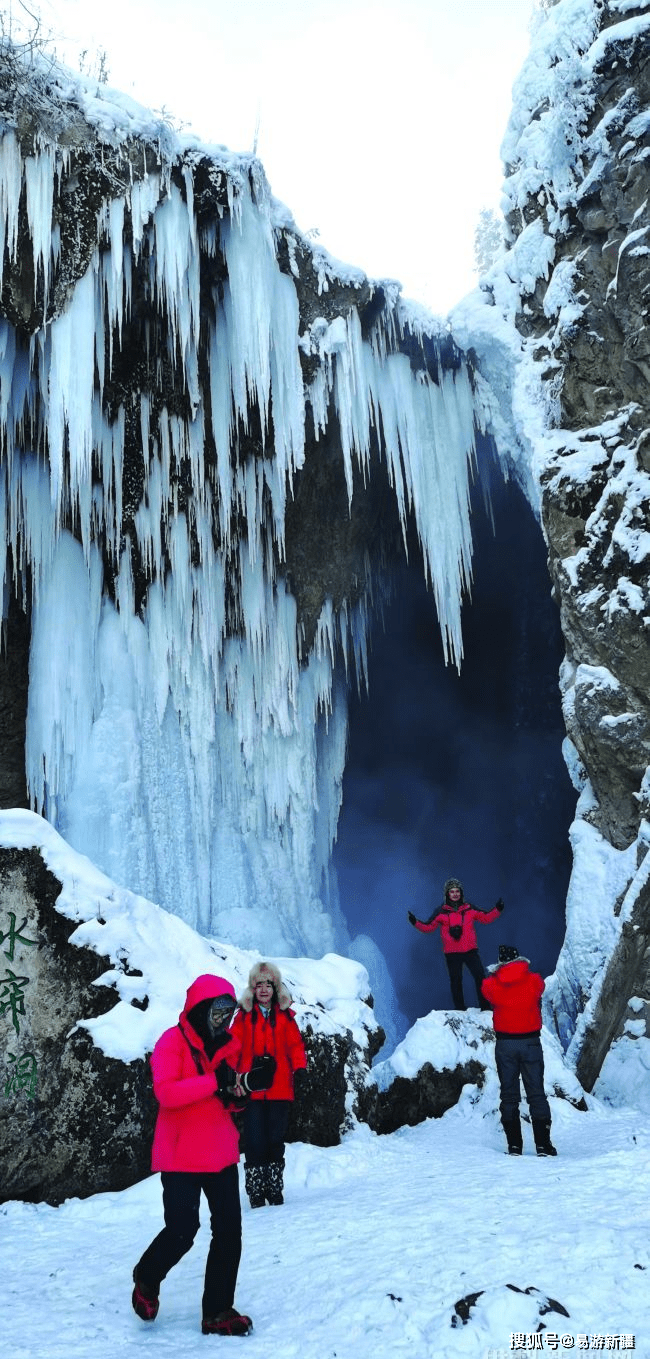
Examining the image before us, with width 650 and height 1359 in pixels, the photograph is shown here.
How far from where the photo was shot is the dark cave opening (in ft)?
47.5

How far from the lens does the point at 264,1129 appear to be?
439 centimetres

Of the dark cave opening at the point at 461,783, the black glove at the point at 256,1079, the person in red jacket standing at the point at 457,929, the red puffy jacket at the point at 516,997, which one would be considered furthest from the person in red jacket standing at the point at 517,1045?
the dark cave opening at the point at 461,783

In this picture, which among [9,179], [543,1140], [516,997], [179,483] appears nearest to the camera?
[543,1140]

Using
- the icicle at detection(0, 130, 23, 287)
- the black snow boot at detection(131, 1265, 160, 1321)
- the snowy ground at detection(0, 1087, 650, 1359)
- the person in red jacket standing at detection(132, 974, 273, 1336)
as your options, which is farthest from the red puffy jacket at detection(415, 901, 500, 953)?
the icicle at detection(0, 130, 23, 287)

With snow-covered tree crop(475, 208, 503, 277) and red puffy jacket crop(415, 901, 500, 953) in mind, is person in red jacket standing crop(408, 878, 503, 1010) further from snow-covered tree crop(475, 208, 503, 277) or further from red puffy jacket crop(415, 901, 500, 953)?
snow-covered tree crop(475, 208, 503, 277)

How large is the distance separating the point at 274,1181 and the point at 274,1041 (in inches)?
27.4

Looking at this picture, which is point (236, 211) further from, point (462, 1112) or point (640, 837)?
point (462, 1112)

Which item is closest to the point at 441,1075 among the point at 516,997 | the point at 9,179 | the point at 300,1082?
the point at 300,1082

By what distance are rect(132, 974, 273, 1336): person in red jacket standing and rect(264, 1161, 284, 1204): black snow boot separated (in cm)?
160

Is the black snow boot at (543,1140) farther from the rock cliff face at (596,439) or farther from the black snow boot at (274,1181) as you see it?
the rock cliff face at (596,439)

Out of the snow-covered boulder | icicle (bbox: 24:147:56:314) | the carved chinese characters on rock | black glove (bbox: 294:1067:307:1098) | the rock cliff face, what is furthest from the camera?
icicle (bbox: 24:147:56:314)

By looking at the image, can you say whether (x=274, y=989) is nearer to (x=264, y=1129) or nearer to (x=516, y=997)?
(x=264, y=1129)

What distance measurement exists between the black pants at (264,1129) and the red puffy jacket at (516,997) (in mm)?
1477

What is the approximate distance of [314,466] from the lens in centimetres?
1100
